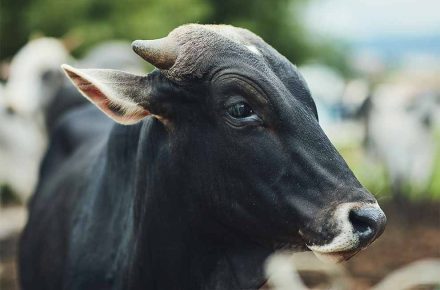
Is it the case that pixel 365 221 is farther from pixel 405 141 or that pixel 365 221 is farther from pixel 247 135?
pixel 405 141

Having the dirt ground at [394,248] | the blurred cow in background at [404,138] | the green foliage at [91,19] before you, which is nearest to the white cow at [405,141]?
the blurred cow in background at [404,138]

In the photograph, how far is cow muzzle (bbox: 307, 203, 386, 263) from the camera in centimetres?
256

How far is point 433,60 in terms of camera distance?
22391mm

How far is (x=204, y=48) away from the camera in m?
2.91

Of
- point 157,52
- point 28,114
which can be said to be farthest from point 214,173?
point 28,114

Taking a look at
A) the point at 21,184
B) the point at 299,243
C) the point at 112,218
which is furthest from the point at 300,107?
the point at 21,184

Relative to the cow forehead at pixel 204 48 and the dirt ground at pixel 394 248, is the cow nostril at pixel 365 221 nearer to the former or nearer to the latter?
the cow forehead at pixel 204 48

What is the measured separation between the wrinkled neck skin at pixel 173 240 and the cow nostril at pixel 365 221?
0.44 metres

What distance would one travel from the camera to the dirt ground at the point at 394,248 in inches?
298

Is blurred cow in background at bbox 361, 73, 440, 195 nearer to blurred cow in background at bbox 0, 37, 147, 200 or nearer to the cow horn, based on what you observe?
blurred cow in background at bbox 0, 37, 147, 200

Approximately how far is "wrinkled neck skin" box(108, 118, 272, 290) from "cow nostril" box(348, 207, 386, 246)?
1.44 ft

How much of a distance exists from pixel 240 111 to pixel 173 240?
61cm

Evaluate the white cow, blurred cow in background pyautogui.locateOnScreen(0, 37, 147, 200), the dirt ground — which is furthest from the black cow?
the white cow

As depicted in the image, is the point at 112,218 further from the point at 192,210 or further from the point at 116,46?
the point at 116,46
